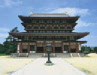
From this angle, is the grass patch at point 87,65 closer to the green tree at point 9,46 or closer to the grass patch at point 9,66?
the grass patch at point 9,66

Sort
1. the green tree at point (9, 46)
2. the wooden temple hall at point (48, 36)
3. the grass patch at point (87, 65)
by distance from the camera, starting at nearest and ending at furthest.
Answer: the grass patch at point (87, 65) < the wooden temple hall at point (48, 36) < the green tree at point (9, 46)

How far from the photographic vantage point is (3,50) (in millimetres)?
59469

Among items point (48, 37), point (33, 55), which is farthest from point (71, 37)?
point (33, 55)

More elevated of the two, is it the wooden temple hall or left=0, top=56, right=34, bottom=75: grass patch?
the wooden temple hall

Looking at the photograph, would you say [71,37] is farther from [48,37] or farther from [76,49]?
[48,37]

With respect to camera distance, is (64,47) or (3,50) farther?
(3,50)

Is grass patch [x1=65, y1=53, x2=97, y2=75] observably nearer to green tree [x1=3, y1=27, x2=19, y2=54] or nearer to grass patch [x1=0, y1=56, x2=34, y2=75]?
grass patch [x1=0, y1=56, x2=34, y2=75]

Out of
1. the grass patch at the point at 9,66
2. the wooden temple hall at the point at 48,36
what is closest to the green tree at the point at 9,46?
the wooden temple hall at the point at 48,36

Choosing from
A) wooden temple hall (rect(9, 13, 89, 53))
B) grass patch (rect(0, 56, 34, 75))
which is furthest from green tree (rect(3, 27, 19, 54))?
grass patch (rect(0, 56, 34, 75))

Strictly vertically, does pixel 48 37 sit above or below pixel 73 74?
above

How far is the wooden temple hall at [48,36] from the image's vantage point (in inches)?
1482

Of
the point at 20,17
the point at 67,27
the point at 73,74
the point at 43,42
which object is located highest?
the point at 20,17

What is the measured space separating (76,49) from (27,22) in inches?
668

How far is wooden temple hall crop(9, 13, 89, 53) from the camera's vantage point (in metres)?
37.6
